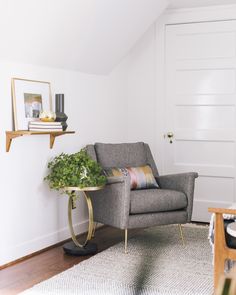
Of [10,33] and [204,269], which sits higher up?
[10,33]

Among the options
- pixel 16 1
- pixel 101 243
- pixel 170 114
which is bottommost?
A: pixel 101 243

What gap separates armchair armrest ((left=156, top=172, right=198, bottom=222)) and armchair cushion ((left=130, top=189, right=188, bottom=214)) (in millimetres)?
51

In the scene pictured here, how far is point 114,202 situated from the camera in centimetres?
375

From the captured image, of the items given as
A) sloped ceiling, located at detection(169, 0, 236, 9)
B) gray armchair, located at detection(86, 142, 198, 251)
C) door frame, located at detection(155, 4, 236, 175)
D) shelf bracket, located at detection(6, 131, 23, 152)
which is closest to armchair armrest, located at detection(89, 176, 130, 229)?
gray armchair, located at detection(86, 142, 198, 251)

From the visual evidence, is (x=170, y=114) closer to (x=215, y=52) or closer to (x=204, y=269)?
(x=215, y=52)

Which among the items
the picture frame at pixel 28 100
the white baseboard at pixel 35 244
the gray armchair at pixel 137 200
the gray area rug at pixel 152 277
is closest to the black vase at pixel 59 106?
the picture frame at pixel 28 100

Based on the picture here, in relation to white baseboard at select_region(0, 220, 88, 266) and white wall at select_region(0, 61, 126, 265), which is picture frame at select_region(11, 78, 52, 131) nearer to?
white wall at select_region(0, 61, 126, 265)

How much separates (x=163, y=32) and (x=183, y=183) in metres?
1.77

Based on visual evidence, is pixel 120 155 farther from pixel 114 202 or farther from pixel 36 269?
pixel 36 269

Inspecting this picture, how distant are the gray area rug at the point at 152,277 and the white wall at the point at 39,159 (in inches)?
19.6

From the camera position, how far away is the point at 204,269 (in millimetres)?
3285

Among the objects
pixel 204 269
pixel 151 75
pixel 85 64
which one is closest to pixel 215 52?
pixel 151 75

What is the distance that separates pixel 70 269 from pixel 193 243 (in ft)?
3.94

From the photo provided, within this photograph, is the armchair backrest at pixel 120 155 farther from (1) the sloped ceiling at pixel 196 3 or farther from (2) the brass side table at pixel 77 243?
(1) the sloped ceiling at pixel 196 3
